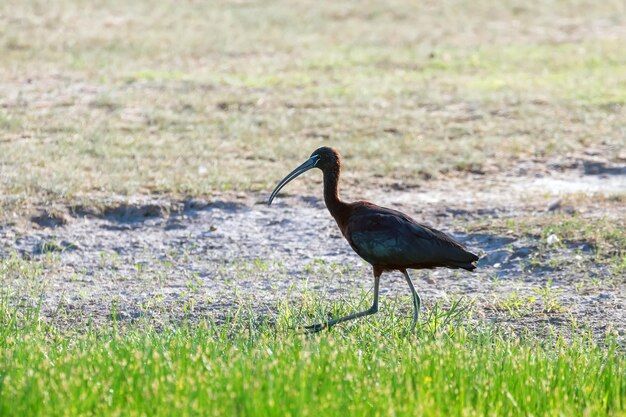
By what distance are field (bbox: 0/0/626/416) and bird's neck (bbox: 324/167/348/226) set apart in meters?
0.60

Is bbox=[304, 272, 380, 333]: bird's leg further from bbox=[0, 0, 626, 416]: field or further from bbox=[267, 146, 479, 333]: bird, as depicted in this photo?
bbox=[0, 0, 626, 416]: field

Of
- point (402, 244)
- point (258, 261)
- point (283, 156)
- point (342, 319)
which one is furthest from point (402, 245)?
point (283, 156)

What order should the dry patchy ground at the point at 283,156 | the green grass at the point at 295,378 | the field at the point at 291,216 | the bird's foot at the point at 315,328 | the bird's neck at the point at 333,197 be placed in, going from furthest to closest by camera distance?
the dry patchy ground at the point at 283,156 → the bird's neck at the point at 333,197 → the bird's foot at the point at 315,328 → the field at the point at 291,216 → the green grass at the point at 295,378

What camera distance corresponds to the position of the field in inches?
204

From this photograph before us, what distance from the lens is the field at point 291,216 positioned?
17.0 ft

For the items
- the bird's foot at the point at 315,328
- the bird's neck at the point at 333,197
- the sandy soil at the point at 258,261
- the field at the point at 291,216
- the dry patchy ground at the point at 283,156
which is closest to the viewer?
the field at the point at 291,216

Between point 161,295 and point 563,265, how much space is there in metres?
3.05

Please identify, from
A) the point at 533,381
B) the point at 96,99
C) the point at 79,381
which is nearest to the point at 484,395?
the point at 533,381

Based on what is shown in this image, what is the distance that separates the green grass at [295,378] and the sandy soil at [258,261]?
1.26m

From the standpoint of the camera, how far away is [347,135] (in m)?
13.1

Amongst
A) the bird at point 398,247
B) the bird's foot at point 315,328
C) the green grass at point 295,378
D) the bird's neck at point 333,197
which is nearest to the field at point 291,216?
the green grass at point 295,378

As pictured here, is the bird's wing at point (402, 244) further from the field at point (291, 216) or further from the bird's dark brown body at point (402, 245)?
the field at point (291, 216)

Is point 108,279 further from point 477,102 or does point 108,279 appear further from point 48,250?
point 477,102

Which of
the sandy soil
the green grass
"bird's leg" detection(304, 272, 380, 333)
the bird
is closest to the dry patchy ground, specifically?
the sandy soil
